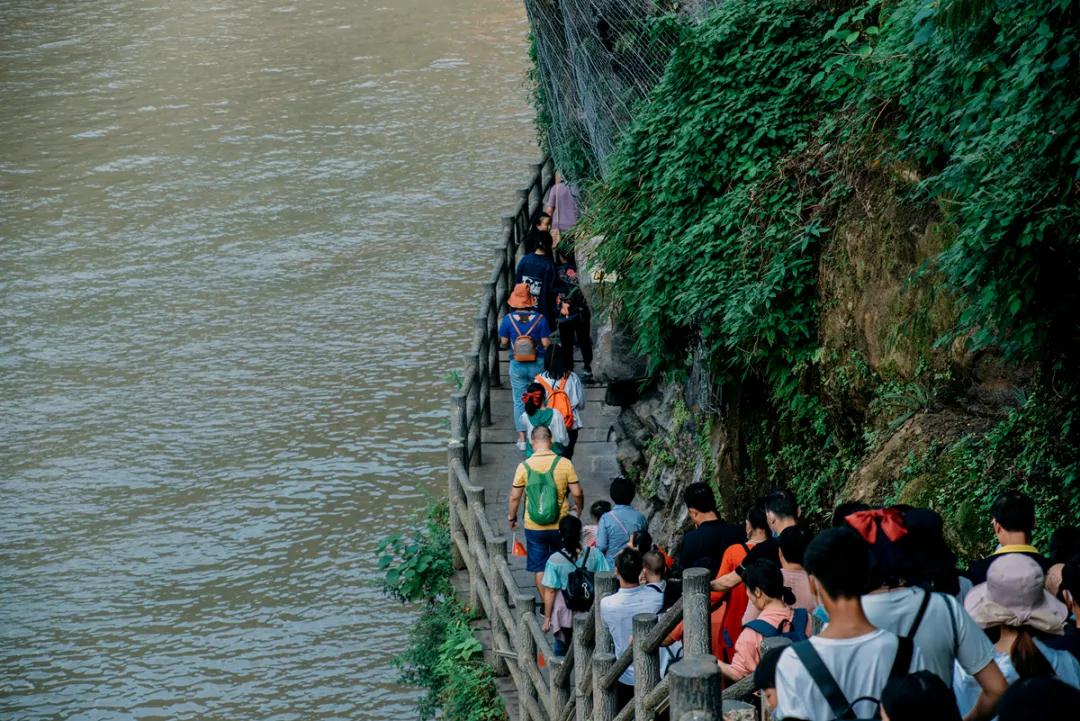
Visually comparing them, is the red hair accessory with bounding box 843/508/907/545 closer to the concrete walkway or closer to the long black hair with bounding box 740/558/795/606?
the long black hair with bounding box 740/558/795/606

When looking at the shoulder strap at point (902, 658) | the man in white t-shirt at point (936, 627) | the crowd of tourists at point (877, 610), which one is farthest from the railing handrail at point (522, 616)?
the shoulder strap at point (902, 658)

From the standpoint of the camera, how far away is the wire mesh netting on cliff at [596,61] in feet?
41.4

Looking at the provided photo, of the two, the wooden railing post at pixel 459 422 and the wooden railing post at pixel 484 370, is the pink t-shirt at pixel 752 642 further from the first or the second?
the wooden railing post at pixel 484 370

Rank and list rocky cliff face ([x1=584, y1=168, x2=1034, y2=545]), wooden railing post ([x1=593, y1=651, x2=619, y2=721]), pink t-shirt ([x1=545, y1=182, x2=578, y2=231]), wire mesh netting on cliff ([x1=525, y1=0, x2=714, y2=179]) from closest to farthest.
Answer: wooden railing post ([x1=593, y1=651, x2=619, y2=721]) → rocky cliff face ([x1=584, y1=168, x2=1034, y2=545]) → wire mesh netting on cliff ([x1=525, y1=0, x2=714, y2=179]) → pink t-shirt ([x1=545, y1=182, x2=578, y2=231])

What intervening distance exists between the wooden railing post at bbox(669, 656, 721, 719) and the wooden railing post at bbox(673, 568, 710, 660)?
0.62m

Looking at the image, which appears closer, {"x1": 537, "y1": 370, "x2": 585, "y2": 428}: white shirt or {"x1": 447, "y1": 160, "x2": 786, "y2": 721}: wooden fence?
{"x1": 447, "y1": 160, "x2": 786, "y2": 721}: wooden fence

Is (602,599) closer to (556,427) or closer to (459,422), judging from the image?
(556,427)

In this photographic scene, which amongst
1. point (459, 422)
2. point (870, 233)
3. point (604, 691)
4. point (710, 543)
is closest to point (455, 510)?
point (459, 422)

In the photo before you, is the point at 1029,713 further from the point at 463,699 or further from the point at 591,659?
the point at 463,699

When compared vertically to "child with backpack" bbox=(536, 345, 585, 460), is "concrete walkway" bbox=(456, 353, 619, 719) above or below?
below

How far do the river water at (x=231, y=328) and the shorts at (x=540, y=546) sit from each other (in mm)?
3776

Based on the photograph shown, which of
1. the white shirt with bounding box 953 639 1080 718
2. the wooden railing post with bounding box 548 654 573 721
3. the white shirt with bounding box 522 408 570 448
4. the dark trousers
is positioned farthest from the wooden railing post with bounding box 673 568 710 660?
the dark trousers

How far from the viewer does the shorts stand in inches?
423

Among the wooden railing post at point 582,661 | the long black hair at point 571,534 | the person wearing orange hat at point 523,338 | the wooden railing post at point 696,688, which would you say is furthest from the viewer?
the person wearing orange hat at point 523,338
